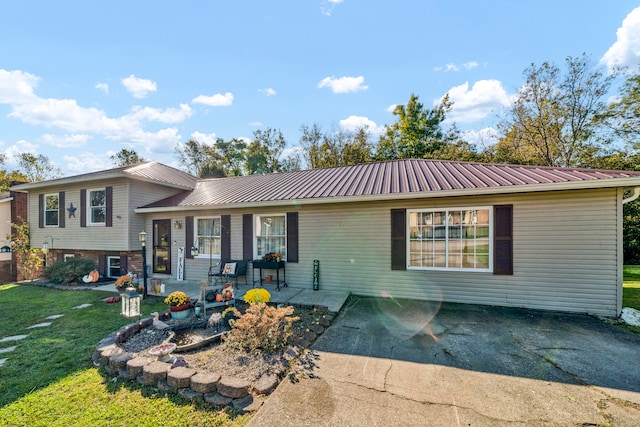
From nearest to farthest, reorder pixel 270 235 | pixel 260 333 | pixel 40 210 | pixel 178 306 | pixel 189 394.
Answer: pixel 189 394, pixel 260 333, pixel 178 306, pixel 270 235, pixel 40 210

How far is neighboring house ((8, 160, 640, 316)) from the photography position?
17.3 feet

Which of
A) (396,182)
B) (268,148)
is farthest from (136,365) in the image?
(268,148)

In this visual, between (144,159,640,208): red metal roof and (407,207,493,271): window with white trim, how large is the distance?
2.18 feet

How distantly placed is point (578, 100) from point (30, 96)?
25616 mm

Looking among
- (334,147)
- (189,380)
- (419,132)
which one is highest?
(419,132)

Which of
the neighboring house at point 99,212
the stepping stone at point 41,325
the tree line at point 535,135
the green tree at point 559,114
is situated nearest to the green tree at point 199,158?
the tree line at point 535,135

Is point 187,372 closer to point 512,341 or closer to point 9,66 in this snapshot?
point 512,341

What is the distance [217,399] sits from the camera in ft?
8.95

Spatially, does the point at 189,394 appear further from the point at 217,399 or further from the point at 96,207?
the point at 96,207

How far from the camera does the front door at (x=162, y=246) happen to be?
8.84 m

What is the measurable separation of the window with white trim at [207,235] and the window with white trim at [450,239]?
18.6ft

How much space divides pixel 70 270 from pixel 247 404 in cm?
948

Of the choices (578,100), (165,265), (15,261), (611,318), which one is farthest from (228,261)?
(578,100)

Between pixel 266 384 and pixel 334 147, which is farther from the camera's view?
pixel 334 147
